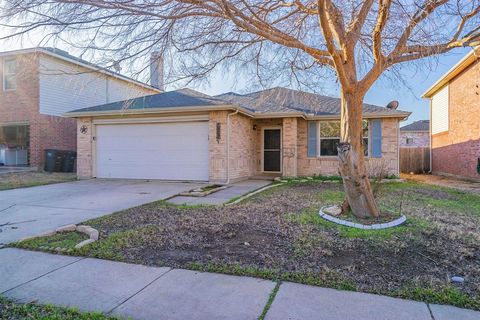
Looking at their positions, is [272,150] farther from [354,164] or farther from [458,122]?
[354,164]

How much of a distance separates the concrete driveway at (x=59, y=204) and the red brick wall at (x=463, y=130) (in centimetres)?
1120

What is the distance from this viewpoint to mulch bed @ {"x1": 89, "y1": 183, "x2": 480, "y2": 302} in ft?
11.1

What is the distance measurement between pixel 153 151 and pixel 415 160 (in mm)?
15076

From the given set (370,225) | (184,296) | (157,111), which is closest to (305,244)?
(370,225)

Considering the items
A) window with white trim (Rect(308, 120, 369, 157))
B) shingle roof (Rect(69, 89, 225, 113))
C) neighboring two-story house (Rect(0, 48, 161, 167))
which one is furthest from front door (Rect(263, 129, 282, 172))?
neighboring two-story house (Rect(0, 48, 161, 167))

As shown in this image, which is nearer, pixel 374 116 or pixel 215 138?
pixel 215 138

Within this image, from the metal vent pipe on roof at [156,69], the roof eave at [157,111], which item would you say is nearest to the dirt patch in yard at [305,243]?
the metal vent pipe on roof at [156,69]

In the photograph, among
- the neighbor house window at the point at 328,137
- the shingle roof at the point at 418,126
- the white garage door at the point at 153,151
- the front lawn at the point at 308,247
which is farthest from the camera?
the shingle roof at the point at 418,126

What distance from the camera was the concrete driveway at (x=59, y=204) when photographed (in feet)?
17.4

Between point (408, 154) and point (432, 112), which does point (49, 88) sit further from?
point (432, 112)

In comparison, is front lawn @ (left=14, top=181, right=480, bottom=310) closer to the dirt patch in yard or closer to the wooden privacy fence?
the dirt patch in yard

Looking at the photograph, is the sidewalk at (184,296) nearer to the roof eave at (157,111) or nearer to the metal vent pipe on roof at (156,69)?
the metal vent pipe on roof at (156,69)

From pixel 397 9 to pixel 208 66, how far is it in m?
3.67

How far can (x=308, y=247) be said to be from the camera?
413 centimetres
